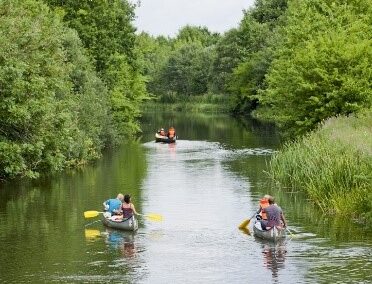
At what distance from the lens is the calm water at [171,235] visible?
25.3 meters

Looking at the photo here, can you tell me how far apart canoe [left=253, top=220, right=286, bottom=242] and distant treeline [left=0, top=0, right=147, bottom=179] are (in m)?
15.3

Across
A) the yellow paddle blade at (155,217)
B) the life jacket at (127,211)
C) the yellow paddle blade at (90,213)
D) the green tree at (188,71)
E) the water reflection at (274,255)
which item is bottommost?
the water reflection at (274,255)

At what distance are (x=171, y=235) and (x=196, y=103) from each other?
114m

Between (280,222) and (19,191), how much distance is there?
59.1 ft

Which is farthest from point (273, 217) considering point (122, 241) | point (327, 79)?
point (327, 79)

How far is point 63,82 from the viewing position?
165 feet

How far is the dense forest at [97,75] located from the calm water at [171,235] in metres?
3.09

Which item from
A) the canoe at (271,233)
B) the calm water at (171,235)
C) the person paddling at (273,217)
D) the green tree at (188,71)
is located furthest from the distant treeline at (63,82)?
the green tree at (188,71)

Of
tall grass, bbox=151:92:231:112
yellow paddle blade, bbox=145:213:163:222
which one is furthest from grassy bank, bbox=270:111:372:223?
tall grass, bbox=151:92:231:112

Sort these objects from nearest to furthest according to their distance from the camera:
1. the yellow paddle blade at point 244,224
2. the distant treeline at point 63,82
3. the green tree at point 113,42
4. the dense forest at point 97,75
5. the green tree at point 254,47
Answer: the yellow paddle blade at point 244,224 → the distant treeline at point 63,82 → the dense forest at point 97,75 → the green tree at point 113,42 → the green tree at point 254,47

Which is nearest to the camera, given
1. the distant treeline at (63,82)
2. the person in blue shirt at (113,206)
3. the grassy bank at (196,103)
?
the person in blue shirt at (113,206)

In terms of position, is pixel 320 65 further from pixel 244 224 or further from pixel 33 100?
pixel 244 224

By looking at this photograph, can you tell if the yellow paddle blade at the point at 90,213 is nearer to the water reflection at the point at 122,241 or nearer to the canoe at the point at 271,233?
the water reflection at the point at 122,241

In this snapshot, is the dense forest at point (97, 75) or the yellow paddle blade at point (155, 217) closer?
the yellow paddle blade at point (155, 217)
